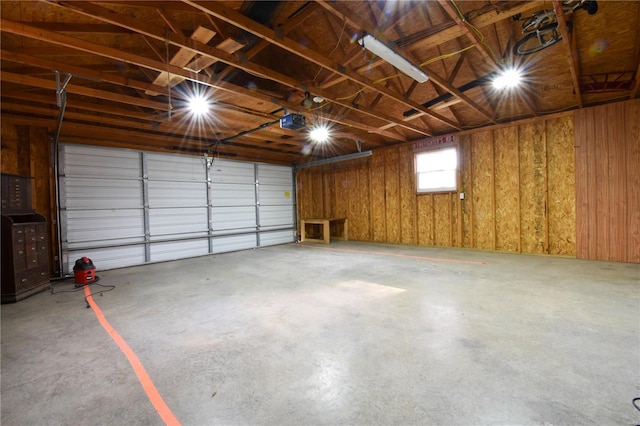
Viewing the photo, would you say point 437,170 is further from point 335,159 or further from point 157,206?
point 157,206

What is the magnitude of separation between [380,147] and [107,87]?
7.13 m

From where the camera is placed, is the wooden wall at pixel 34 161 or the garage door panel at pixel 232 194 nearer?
the wooden wall at pixel 34 161

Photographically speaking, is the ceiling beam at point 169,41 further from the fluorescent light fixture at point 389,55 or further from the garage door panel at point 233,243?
the garage door panel at point 233,243

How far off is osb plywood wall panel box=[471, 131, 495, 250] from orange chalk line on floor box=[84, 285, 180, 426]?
7.40 meters

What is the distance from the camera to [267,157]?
9.40m

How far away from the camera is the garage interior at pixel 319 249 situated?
1.85 meters

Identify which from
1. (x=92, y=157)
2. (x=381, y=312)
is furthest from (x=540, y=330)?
(x=92, y=157)

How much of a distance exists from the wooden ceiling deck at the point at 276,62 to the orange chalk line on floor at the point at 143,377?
3.01 m

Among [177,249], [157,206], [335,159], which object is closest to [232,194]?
[157,206]

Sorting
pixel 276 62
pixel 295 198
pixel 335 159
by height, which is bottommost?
pixel 295 198

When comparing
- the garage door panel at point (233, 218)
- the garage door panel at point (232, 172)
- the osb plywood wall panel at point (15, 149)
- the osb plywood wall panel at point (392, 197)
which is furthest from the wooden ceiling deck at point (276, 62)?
the garage door panel at point (233, 218)

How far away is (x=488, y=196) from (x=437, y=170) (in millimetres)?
1519

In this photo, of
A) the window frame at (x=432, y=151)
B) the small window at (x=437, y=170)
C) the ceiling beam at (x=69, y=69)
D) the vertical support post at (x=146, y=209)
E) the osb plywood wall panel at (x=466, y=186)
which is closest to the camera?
the ceiling beam at (x=69, y=69)

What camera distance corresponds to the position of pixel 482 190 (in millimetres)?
6805
